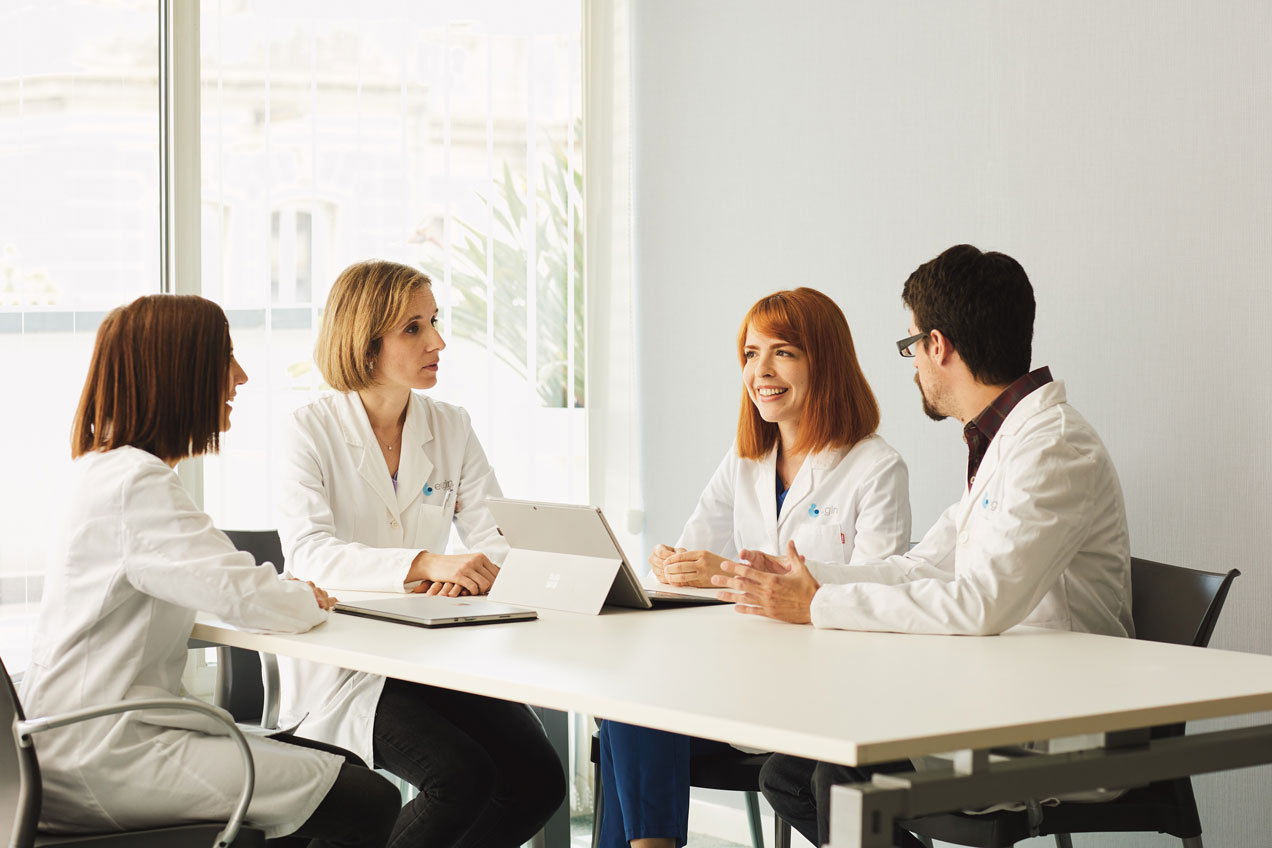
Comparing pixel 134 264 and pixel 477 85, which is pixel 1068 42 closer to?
pixel 477 85

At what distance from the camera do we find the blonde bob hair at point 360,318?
2779mm

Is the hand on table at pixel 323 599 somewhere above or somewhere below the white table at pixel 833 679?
below

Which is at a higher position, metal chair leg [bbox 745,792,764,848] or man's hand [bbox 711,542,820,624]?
man's hand [bbox 711,542,820,624]

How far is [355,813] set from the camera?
1.91 m

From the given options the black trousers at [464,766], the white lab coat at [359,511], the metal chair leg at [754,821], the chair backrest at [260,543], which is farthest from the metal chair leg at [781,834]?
the chair backrest at [260,543]

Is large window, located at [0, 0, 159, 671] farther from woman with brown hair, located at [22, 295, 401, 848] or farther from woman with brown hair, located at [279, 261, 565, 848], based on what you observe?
woman with brown hair, located at [22, 295, 401, 848]

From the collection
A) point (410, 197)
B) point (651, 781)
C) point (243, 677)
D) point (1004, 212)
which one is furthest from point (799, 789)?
point (410, 197)

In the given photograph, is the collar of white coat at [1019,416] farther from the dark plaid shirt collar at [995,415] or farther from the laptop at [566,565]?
the laptop at [566,565]

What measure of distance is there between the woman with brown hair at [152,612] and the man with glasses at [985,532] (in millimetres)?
700

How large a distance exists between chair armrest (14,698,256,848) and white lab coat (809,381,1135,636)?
0.85m

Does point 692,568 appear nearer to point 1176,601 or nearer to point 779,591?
point 779,591

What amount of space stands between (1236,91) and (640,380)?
6.44ft

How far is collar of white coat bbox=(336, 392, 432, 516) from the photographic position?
271 centimetres

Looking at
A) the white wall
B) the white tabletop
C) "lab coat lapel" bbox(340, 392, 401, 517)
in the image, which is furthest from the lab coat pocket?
"lab coat lapel" bbox(340, 392, 401, 517)
